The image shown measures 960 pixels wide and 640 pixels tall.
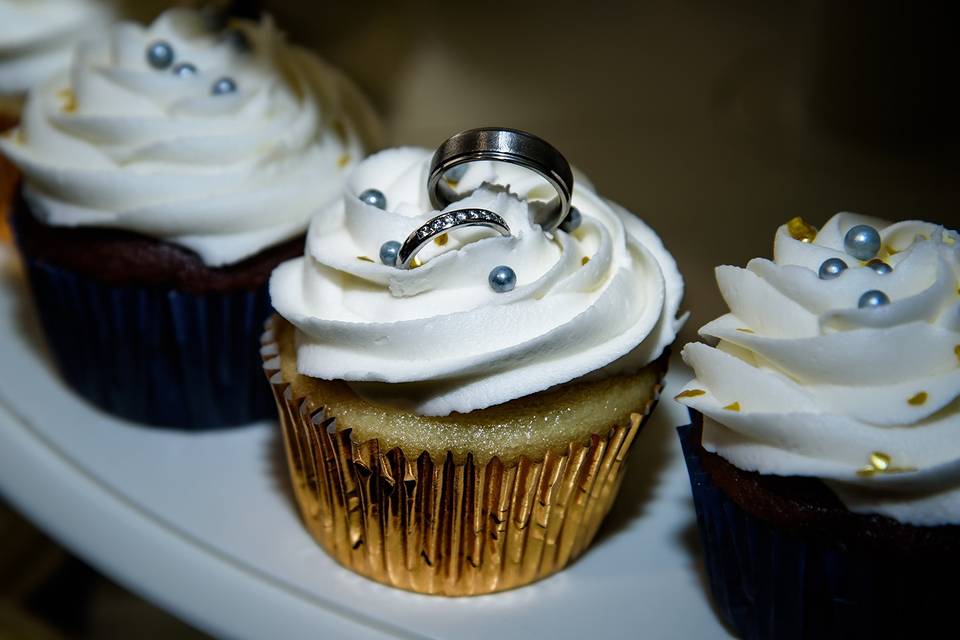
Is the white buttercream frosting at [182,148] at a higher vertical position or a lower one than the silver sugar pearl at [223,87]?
lower

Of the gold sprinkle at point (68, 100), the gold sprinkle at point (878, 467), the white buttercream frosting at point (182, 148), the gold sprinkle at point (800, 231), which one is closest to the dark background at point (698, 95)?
the gold sprinkle at point (800, 231)

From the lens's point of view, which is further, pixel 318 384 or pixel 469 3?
pixel 469 3

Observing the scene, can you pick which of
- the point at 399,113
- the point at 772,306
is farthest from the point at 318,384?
the point at 399,113

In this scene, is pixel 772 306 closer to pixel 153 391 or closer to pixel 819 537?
pixel 819 537

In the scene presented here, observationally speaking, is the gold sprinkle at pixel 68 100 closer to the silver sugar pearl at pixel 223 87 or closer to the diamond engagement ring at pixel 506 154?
the silver sugar pearl at pixel 223 87

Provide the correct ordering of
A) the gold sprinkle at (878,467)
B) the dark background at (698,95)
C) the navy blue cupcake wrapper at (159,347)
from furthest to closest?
the navy blue cupcake wrapper at (159,347), the dark background at (698,95), the gold sprinkle at (878,467)

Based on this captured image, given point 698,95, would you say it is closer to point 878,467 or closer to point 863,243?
point 863,243

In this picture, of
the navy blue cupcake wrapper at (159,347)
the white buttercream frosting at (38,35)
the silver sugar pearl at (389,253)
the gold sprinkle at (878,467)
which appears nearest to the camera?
the gold sprinkle at (878,467)
